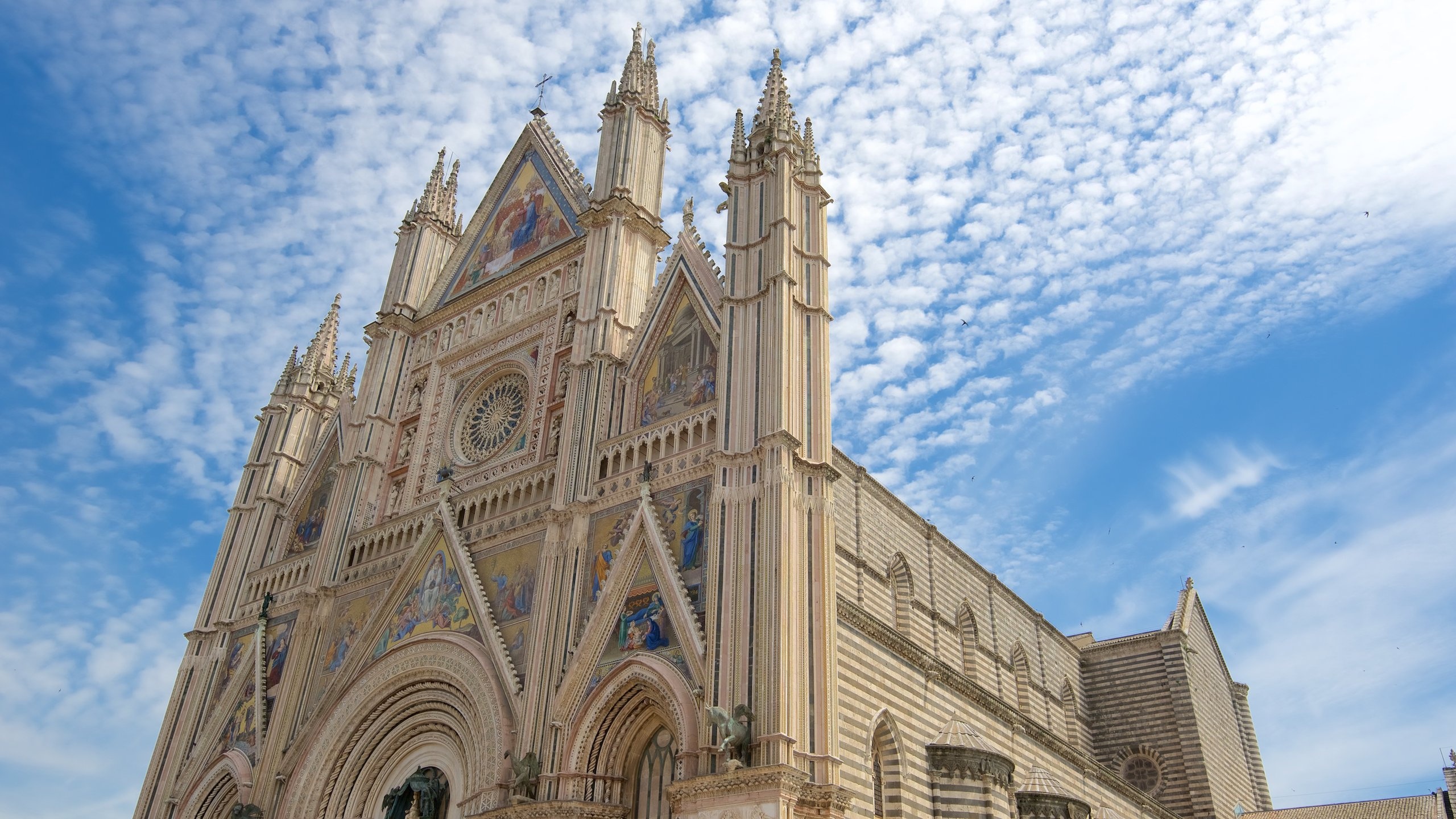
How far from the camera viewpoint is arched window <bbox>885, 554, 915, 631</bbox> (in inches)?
999

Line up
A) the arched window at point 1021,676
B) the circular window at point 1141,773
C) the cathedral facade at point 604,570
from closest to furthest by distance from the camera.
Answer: the cathedral facade at point 604,570, the arched window at point 1021,676, the circular window at point 1141,773

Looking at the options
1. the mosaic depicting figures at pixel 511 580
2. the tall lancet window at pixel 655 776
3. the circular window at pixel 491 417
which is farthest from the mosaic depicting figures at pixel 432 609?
the tall lancet window at pixel 655 776

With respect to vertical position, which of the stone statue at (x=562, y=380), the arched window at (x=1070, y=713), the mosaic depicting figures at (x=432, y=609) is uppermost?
the stone statue at (x=562, y=380)

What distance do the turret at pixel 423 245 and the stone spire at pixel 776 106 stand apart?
11238 mm

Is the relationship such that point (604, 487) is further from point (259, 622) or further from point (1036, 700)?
point (1036, 700)

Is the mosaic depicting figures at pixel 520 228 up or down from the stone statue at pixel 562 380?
up

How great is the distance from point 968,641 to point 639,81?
16432 mm

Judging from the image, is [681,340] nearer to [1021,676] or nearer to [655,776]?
[655,776]

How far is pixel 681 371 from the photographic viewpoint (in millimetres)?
21250

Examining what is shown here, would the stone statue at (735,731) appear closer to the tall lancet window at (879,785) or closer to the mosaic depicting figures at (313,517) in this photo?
the tall lancet window at (879,785)

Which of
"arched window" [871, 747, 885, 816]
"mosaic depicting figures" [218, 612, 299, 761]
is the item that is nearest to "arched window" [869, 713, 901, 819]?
"arched window" [871, 747, 885, 816]

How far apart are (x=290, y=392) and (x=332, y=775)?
12.4 meters

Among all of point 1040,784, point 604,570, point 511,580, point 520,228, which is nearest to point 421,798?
point 511,580

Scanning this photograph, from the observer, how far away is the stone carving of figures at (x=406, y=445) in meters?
26.6
